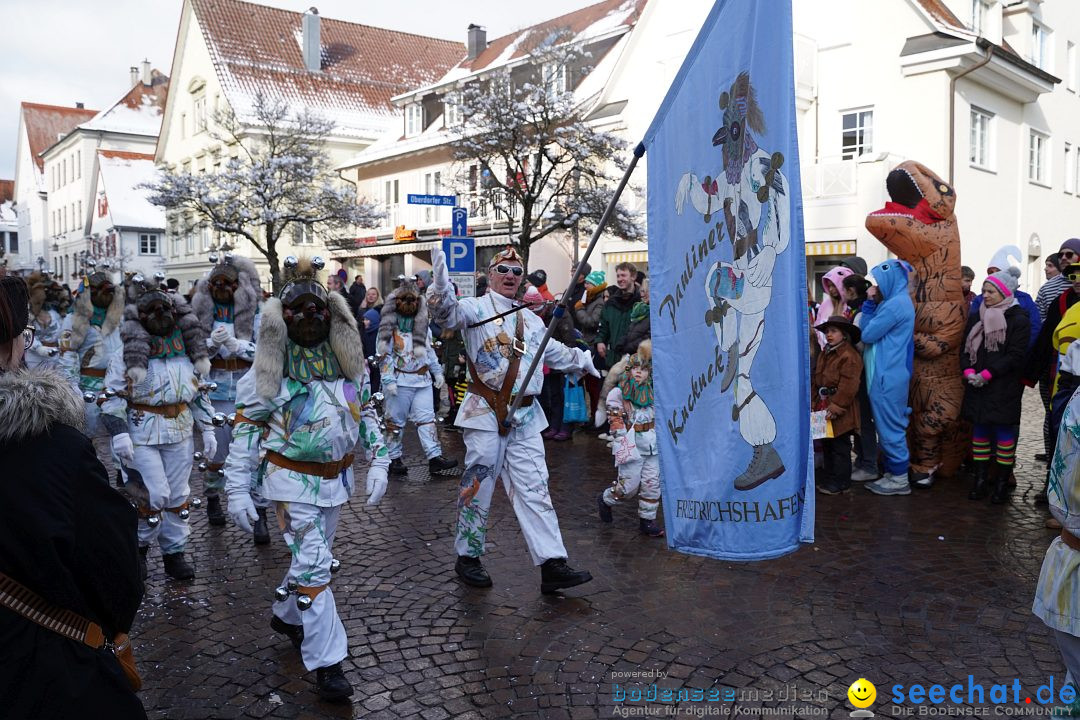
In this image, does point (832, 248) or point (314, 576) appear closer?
point (314, 576)

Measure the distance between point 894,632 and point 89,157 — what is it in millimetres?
65424

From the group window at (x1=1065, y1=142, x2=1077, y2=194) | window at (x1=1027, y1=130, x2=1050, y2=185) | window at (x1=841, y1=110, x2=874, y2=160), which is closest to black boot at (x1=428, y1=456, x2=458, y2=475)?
window at (x1=841, y1=110, x2=874, y2=160)

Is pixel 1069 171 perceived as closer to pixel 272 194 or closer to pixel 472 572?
pixel 272 194

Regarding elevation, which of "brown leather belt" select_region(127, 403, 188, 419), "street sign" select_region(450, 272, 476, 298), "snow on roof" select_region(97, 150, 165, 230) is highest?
"snow on roof" select_region(97, 150, 165, 230)

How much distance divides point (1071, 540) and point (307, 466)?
129 inches

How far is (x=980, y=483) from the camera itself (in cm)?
783

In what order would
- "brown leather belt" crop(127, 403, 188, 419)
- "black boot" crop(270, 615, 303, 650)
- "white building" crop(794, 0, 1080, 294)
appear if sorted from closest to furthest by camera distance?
"black boot" crop(270, 615, 303, 650) < "brown leather belt" crop(127, 403, 188, 419) < "white building" crop(794, 0, 1080, 294)

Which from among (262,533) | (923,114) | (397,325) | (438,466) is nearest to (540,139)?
(923,114)

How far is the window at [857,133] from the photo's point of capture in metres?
21.1

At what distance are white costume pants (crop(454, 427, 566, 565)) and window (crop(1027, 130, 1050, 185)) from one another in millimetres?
23735

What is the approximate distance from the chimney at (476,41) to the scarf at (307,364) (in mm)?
33219

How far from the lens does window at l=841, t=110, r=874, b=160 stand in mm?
21125

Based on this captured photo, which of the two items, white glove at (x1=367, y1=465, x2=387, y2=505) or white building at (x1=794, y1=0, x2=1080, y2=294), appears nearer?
white glove at (x1=367, y1=465, x2=387, y2=505)

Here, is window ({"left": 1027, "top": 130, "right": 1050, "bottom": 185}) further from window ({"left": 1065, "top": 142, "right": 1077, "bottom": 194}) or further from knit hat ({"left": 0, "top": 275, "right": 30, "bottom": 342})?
knit hat ({"left": 0, "top": 275, "right": 30, "bottom": 342})
